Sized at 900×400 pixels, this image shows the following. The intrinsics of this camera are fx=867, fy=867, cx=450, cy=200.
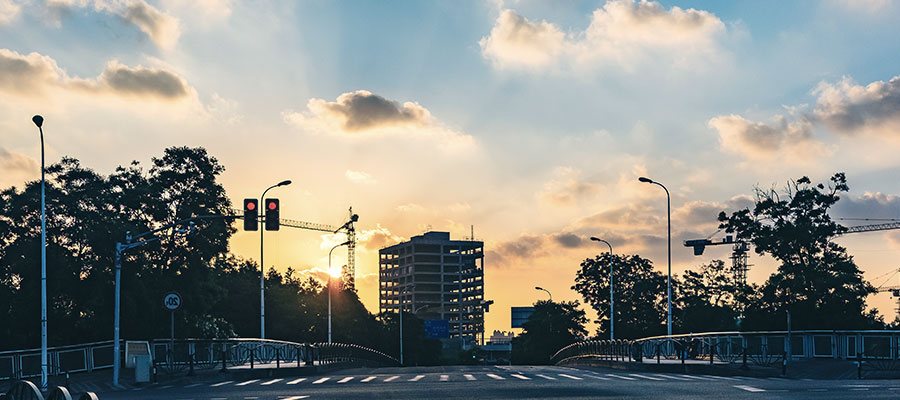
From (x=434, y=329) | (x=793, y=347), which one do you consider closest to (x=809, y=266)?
(x=793, y=347)

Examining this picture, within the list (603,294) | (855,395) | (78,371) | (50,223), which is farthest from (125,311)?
(603,294)

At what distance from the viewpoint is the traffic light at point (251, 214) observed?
1088 inches

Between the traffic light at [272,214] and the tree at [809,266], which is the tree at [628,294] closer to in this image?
the tree at [809,266]

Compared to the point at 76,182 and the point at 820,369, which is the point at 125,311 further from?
the point at 820,369

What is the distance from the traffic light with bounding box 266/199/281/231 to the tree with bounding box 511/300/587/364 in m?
91.3

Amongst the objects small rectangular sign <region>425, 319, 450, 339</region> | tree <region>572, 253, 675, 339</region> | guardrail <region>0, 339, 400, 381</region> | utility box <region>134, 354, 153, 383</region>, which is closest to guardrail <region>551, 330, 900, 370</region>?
guardrail <region>0, 339, 400, 381</region>

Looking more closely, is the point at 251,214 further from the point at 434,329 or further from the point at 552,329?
the point at 434,329

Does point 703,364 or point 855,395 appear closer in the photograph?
point 855,395

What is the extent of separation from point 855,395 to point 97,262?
41.7 metres

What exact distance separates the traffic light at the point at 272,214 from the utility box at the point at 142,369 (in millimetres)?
6661

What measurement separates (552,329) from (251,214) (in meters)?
93.0

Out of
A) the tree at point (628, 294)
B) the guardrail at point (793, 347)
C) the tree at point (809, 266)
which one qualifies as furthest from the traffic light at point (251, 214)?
the tree at point (628, 294)

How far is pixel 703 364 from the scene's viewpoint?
31781 mm

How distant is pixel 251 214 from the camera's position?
27797 millimetres
